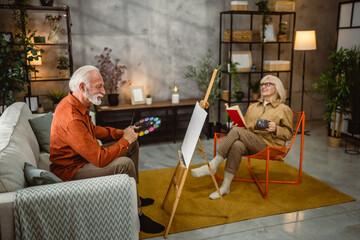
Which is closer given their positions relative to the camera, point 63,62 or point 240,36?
point 63,62

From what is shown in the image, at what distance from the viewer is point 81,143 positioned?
235 cm

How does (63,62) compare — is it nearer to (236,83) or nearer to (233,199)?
(236,83)

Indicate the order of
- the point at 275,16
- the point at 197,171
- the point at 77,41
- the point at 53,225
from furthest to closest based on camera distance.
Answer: the point at 275,16, the point at 77,41, the point at 197,171, the point at 53,225

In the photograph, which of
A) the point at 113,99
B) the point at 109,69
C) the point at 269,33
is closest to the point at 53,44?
the point at 109,69

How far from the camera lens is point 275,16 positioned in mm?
5949

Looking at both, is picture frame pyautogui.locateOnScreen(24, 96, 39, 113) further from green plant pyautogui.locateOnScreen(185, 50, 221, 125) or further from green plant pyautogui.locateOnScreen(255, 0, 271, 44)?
green plant pyautogui.locateOnScreen(255, 0, 271, 44)

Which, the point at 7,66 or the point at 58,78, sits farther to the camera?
the point at 58,78

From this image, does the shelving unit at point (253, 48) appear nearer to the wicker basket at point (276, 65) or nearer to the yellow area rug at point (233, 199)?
the wicker basket at point (276, 65)

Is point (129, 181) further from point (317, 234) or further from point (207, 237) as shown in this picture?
point (317, 234)

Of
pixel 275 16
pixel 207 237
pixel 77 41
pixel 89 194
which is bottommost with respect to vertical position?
pixel 207 237

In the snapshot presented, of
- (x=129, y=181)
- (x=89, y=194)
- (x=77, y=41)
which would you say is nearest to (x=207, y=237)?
(x=129, y=181)

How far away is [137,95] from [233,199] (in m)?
2.51

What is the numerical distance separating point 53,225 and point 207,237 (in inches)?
50.1

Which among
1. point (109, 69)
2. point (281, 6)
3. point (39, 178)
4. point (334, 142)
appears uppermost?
point (281, 6)
